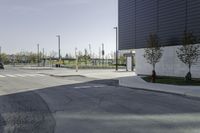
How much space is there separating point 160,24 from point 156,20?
0.84 meters

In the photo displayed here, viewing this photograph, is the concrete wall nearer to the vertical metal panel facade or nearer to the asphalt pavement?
the vertical metal panel facade

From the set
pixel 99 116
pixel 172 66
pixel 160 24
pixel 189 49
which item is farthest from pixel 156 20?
pixel 99 116

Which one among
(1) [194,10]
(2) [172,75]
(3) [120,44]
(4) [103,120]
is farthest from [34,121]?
(3) [120,44]

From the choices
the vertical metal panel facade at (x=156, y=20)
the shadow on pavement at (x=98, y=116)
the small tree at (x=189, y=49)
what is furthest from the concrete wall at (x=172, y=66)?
the shadow on pavement at (x=98, y=116)

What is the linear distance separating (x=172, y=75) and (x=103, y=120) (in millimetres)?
19939

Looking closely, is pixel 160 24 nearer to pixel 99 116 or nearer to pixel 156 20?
pixel 156 20

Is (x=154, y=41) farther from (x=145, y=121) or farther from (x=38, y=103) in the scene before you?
(x=145, y=121)

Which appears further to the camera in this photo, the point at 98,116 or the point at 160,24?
the point at 160,24

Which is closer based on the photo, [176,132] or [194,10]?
[176,132]

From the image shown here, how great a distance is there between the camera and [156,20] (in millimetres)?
30297

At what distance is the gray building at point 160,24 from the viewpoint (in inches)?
1019

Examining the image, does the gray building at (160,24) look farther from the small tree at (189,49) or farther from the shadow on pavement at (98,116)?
the shadow on pavement at (98,116)

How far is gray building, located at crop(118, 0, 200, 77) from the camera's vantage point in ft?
84.9

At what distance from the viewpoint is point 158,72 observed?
30.9 m
